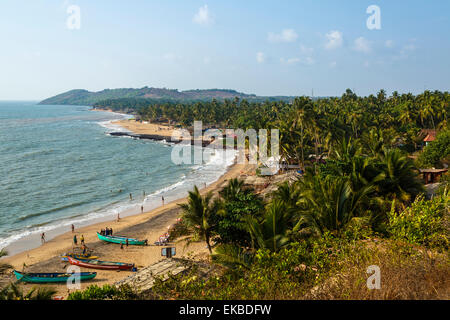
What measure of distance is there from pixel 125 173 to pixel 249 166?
843 inches

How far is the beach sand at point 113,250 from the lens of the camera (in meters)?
22.9

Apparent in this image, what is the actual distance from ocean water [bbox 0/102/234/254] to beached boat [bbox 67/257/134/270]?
29.3 feet

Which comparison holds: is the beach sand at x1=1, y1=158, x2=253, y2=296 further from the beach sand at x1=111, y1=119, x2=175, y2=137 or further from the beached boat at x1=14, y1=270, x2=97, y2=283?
the beach sand at x1=111, y1=119, x2=175, y2=137

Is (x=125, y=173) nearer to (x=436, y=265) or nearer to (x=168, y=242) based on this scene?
(x=168, y=242)

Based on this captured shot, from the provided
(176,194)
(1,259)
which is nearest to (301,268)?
(1,259)

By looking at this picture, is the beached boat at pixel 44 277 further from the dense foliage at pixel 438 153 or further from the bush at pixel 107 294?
the dense foliage at pixel 438 153

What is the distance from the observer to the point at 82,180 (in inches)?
1882

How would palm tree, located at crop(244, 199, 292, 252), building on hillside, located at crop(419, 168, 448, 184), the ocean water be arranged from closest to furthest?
1. palm tree, located at crop(244, 199, 292, 252)
2. building on hillside, located at crop(419, 168, 448, 184)
3. the ocean water

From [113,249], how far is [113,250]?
22cm

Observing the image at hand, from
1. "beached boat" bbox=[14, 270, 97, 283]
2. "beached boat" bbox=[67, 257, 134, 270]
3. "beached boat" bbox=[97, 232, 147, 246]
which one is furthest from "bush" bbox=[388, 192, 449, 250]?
"beached boat" bbox=[97, 232, 147, 246]

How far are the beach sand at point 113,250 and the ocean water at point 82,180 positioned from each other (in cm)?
286

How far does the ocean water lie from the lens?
3453 centimetres

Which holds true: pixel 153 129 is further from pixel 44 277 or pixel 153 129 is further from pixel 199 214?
pixel 199 214

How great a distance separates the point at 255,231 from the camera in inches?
513
